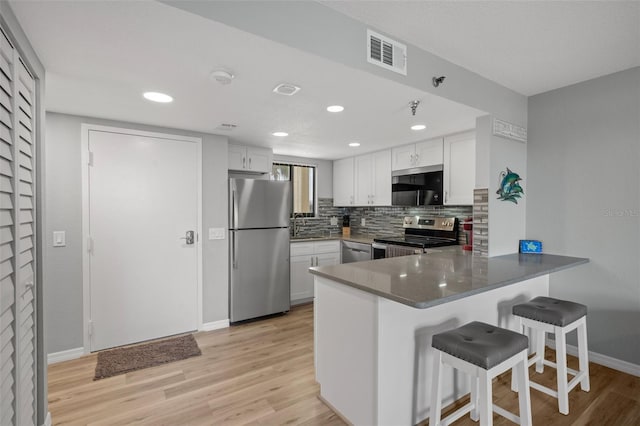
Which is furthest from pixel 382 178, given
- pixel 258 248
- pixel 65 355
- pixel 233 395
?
pixel 65 355

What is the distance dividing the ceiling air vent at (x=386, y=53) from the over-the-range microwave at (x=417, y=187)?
1883 mm

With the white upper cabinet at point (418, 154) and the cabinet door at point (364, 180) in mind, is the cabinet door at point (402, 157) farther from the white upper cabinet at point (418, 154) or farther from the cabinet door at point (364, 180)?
the cabinet door at point (364, 180)

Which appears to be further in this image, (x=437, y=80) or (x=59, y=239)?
(x=59, y=239)

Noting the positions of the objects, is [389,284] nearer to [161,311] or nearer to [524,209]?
[524,209]

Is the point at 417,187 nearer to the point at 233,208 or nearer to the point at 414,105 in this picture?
the point at 414,105

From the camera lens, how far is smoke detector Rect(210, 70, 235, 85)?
179cm

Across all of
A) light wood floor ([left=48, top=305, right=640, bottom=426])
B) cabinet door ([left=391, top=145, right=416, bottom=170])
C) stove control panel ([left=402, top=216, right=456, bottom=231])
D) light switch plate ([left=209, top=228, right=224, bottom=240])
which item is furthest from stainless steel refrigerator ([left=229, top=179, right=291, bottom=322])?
stove control panel ([left=402, top=216, right=456, bottom=231])

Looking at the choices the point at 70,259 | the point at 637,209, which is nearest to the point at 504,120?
the point at 637,209

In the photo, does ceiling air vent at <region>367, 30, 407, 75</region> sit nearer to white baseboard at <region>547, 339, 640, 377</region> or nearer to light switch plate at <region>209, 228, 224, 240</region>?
light switch plate at <region>209, 228, 224, 240</region>

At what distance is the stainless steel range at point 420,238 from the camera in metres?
3.59

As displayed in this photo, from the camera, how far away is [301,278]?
4.19 meters

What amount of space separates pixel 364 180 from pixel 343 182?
480 mm

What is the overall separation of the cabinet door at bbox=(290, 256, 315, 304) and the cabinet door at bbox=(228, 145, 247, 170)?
1357mm

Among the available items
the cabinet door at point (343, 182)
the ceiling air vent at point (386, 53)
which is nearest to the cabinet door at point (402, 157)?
the cabinet door at point (343, 182)
